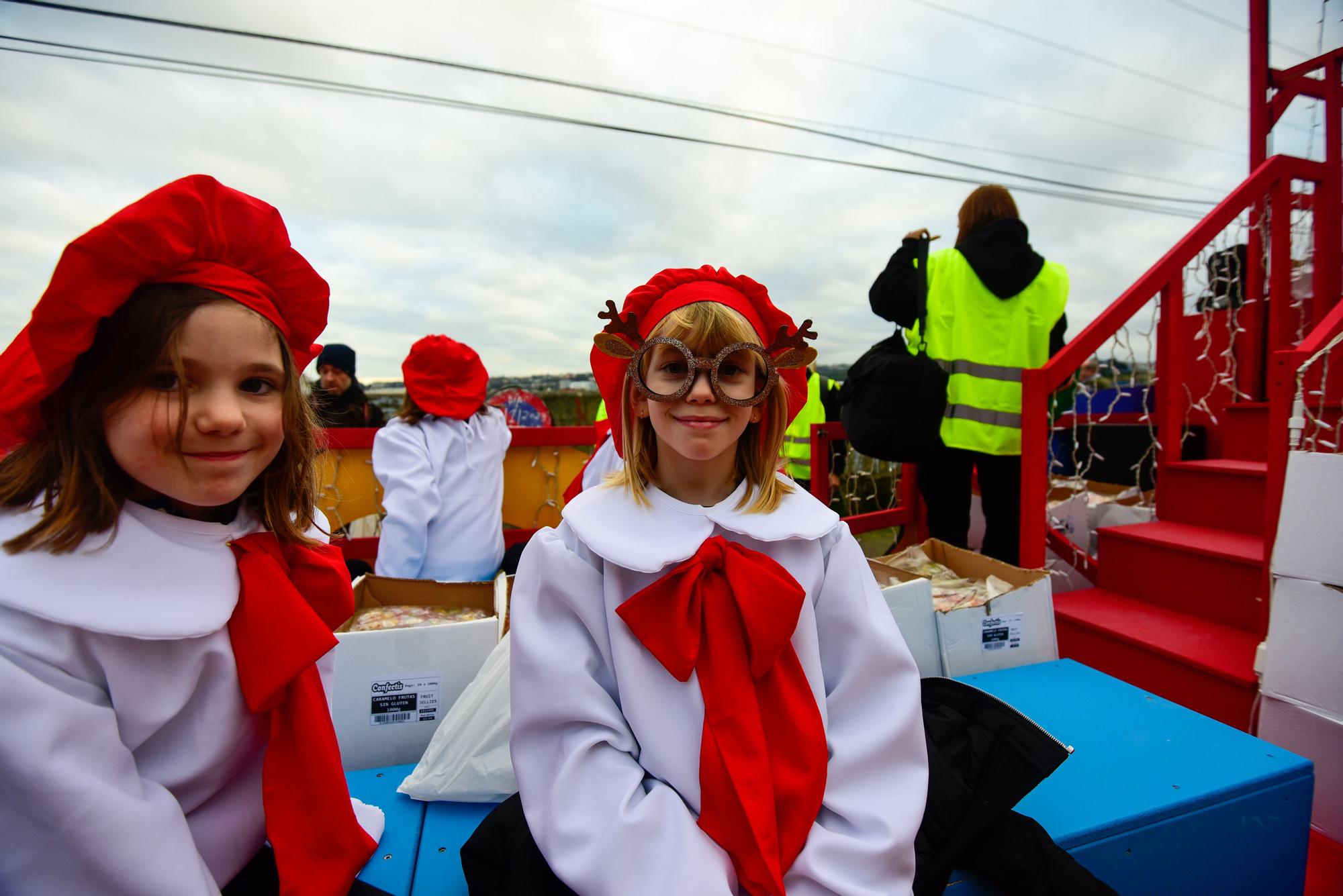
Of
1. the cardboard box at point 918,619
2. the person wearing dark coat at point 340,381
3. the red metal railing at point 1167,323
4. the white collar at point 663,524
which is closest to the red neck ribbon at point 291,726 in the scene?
the white collar at point 663,524

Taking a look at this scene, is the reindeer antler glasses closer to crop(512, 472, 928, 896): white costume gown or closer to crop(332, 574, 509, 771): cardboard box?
crop(512, 472, 928, 896): white costume gown

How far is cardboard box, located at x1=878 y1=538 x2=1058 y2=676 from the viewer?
88.7 inches

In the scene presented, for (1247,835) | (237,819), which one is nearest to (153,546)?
(237,819)

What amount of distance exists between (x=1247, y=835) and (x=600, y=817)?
1.72m

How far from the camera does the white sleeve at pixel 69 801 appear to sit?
853 mm

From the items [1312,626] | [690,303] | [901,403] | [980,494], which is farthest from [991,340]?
[690,303]

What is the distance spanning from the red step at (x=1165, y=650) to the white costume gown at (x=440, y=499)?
2883 millimetres

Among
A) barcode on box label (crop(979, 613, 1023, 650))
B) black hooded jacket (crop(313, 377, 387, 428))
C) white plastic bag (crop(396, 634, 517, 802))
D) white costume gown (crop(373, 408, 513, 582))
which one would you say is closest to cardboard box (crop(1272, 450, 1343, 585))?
barcode on box label (crop(979, 613, 1023, 650))

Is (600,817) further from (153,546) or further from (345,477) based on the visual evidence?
(345,477)

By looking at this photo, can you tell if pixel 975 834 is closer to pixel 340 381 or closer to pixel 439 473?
pixel 439 473

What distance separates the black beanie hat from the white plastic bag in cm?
411

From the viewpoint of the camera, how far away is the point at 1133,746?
183cm

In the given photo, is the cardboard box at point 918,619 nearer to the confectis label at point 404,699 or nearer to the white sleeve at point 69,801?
the confectis label at point 404,699

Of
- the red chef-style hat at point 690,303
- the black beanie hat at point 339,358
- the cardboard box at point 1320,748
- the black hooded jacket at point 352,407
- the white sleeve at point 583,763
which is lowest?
the cardboard box at point 1320,748
